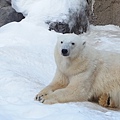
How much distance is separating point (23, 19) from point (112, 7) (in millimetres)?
2587

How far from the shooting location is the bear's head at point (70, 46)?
143 inches

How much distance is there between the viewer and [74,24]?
745 centimetres

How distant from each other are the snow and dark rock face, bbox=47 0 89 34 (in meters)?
0.15

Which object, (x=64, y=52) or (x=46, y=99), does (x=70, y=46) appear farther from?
(x=46, y=99)

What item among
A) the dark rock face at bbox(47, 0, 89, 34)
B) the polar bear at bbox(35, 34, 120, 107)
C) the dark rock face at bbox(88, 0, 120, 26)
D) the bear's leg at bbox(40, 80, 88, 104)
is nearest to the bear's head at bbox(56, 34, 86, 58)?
the polar bear at bbox(35, 34, 120, 107)

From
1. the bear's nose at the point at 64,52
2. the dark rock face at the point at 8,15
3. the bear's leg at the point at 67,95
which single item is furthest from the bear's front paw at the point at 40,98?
the dark rock face at the point at 8,15

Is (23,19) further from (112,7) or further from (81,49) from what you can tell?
(81,49)

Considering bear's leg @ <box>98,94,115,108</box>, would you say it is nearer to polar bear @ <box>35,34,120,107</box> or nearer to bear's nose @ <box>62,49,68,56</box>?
polar bear @ <box>35,34,120,107</box>

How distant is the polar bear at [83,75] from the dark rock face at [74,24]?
3319mm

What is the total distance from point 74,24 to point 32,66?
2.61 metres

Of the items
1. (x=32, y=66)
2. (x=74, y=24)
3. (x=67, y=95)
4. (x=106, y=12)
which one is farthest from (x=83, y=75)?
(x=106, y=12)

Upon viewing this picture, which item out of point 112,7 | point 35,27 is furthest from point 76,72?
point 112,7

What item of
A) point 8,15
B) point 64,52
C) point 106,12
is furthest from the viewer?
point 106,12

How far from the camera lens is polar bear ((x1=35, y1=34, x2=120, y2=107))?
3.61 metres
